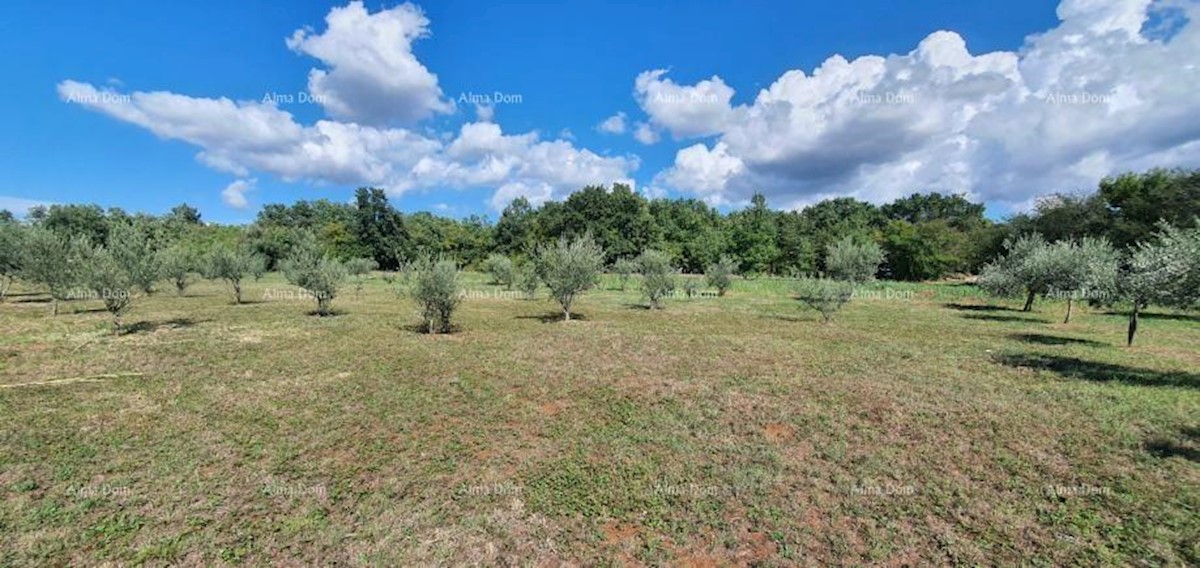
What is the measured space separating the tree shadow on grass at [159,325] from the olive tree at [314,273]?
4.58 metres

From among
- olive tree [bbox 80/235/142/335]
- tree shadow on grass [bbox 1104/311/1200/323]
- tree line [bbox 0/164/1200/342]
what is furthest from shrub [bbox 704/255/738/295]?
olive tree [bbox 80/235/142/335]

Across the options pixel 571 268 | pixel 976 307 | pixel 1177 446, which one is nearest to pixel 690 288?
pixel 571 268

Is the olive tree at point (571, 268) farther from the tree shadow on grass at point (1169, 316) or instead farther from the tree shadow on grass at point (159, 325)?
the tree shadow on grass at point (1169, 316)

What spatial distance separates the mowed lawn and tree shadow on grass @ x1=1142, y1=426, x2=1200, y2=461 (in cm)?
7

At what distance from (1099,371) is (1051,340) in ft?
22.5

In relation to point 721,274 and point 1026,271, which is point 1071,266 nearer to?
point 1026,271

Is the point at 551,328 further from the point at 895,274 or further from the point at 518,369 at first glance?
the point at 895,274

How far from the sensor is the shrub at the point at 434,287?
21188 mm

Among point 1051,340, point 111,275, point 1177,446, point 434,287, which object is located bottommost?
point 1177,446

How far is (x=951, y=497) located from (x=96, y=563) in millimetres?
11600

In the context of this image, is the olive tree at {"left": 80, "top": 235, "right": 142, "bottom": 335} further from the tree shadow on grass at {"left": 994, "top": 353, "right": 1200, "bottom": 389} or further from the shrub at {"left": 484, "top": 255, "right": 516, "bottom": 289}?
the tree shadow on grass at {"left": 994, "top": 353, "right": 1200, "bottom": 389}

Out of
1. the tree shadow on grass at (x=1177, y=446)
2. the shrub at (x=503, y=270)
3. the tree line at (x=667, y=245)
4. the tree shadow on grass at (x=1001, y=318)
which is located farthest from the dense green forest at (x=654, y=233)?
the tree shadow on grass at (x=1177, y=446)

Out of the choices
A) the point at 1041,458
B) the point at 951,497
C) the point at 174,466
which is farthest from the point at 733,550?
the point at 174,466

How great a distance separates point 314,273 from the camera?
25844 mm
